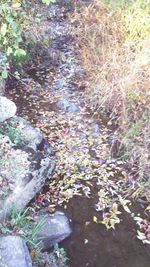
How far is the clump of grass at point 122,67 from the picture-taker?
5348mm

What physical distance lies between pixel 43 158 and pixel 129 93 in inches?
75.8

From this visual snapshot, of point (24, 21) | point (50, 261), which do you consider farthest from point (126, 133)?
point (24, 21)

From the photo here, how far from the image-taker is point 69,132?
590cm

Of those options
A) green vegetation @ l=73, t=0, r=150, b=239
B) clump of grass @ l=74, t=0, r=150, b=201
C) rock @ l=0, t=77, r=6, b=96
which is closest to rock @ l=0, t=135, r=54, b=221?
green vegetation @ l=73, t=0, r=150, b=239

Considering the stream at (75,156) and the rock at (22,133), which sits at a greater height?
the rock at (22,133)

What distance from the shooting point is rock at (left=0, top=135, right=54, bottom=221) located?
4.13 meters

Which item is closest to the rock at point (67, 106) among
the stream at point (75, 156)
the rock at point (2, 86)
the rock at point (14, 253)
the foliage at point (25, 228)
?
the stream at point (75, 156)

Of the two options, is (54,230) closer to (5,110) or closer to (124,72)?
(5,110)

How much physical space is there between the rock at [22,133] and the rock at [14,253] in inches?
64.3

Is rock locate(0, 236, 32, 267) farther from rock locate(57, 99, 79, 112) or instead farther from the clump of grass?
rock locate(57, 99, 79, 112)

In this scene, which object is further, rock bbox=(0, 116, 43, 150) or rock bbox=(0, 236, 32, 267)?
rock bbox=(0, 116, 43, 150)

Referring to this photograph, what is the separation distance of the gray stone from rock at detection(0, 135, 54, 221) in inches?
11.3

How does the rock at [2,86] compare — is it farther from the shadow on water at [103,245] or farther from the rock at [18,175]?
the shadow on water at [103,245]

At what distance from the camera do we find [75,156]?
539 cm
